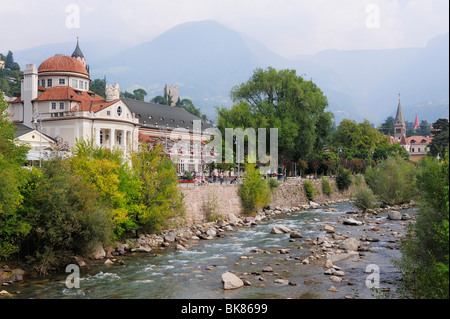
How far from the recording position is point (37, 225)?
75.3ft

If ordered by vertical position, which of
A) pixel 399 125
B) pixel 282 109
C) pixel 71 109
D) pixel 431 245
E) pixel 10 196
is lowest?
pixel 431 245

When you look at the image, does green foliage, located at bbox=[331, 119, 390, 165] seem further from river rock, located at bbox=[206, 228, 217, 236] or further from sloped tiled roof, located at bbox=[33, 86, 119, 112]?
river rock, located at bbox=[206, 228, 217, 236]

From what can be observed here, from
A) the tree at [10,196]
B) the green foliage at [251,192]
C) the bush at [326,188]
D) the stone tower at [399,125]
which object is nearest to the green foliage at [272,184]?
the green foliage at [251,192]

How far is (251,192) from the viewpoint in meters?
47.9

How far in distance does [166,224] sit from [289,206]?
26031 millimetres

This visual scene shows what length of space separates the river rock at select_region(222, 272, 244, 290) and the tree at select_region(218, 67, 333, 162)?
40864 mm

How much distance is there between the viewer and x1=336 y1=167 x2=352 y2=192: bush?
68.8m

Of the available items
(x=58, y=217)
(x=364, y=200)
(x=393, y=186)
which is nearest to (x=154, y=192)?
(x=58, y=217)

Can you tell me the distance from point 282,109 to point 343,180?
17.4m

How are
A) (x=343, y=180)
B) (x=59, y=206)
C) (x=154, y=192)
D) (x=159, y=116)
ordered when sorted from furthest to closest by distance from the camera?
(x=159, y=116) → (x=343, y=180) → (x=154, y=192) → (x=59, y=206)

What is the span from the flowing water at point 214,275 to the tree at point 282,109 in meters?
30.7

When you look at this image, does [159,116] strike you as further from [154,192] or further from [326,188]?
[154,192]

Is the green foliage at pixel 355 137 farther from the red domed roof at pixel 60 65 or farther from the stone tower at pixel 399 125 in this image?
the stone tower at pixel 399 125
